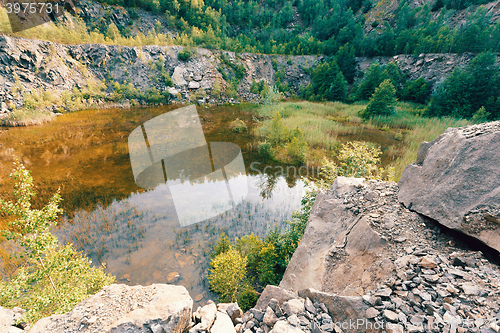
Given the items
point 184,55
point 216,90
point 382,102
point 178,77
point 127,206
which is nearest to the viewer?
point 127,206

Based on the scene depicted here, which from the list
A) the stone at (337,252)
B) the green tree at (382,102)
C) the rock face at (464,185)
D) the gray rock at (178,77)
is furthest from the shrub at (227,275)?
the gray rock at (178,77)

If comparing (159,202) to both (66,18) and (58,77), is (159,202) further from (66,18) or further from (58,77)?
(66,18)

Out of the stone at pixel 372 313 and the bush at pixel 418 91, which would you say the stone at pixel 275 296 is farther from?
the bush at pixel 418 91

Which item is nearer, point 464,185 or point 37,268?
point 464,185

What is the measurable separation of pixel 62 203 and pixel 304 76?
52.2 meters

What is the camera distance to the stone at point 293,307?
135 inches

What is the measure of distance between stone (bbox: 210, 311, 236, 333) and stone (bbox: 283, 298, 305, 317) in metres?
1.02

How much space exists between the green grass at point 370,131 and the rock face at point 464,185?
31.7ft

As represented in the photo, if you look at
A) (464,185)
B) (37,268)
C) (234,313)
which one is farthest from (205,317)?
(464,185)

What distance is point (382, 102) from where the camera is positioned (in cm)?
2681

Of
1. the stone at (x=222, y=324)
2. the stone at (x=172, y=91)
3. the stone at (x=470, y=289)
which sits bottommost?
the stone at (x=222, y=324)

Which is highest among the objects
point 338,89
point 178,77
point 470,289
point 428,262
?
point 178,77

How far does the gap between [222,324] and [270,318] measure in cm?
92

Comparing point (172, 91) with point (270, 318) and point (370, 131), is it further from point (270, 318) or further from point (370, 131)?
point (270, 318)
